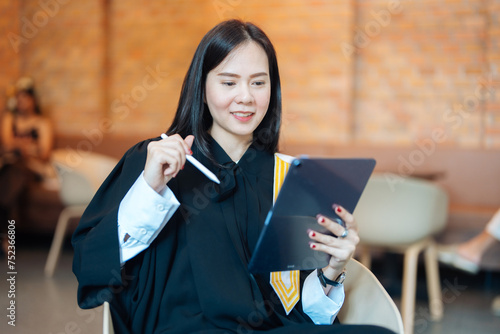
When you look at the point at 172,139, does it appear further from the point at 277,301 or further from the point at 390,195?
the point at 390,195

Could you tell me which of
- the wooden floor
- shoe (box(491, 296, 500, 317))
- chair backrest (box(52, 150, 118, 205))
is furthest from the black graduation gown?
chair backrest (box(52, 150, 118, 205))

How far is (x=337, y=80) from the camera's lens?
4.60m

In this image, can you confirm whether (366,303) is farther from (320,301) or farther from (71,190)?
(71,190)

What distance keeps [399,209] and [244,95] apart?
1.85m

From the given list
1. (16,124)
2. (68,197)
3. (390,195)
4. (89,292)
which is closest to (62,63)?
(16,124)

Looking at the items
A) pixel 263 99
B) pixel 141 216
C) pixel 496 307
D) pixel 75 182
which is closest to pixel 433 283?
pixel 496 307

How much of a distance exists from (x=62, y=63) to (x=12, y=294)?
10.4 ft

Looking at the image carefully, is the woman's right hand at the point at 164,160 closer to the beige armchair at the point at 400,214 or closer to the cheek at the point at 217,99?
the cheek at the point at 217,99

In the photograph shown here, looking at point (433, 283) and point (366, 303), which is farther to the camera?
point (433, 283)

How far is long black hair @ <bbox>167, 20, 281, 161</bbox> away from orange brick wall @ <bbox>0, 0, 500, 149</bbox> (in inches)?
124

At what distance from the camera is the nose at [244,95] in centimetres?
141

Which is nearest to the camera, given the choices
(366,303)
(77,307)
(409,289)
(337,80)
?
(366,303)

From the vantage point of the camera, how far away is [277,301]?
4.44 ft

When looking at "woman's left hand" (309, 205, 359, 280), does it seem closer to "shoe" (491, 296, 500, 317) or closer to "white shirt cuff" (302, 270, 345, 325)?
"white shirt cuff" (302, 270, 345, 325)
